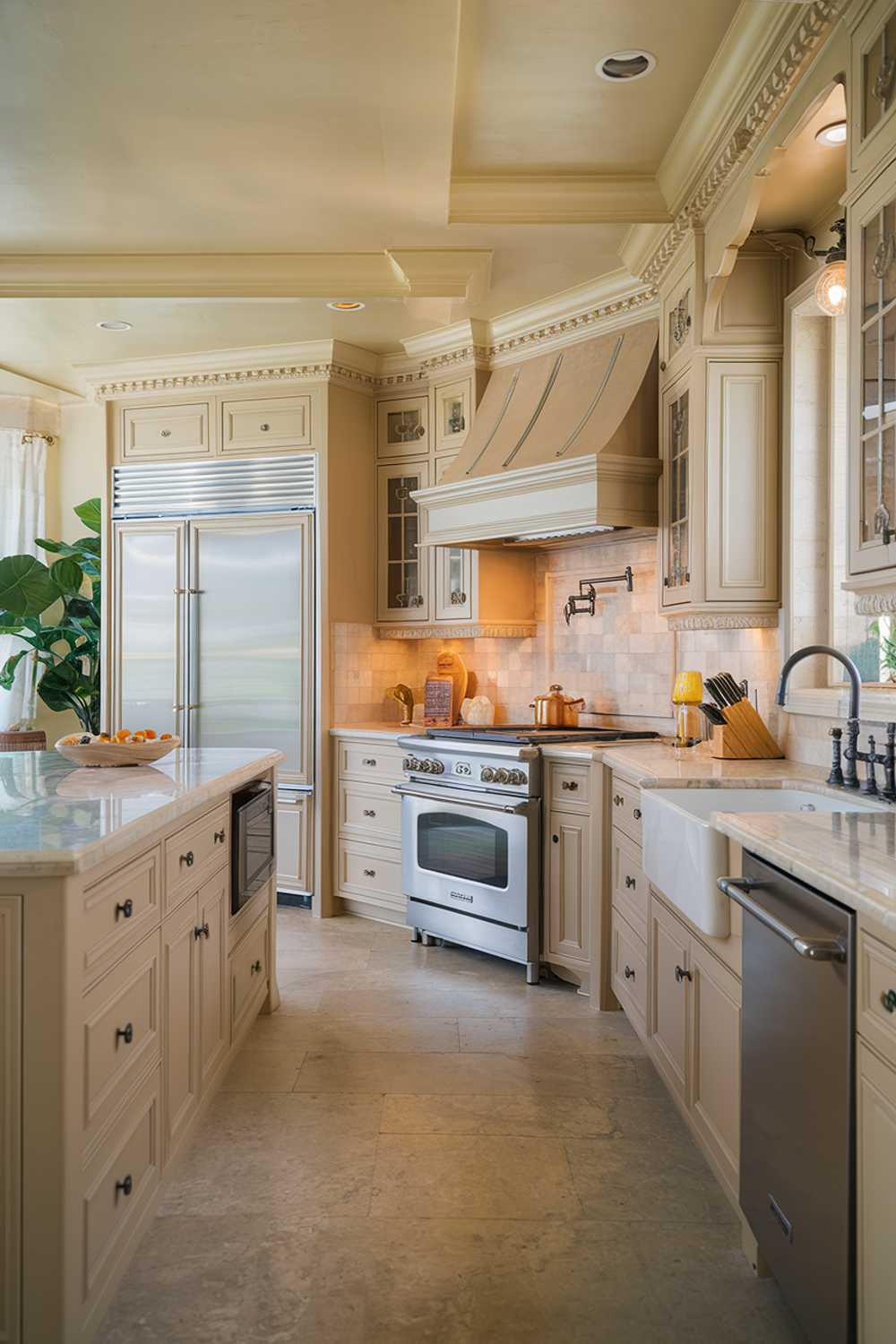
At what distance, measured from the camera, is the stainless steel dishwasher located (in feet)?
4.84

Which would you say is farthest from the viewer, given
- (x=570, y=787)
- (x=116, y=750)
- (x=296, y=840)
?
(x=296, y=840)

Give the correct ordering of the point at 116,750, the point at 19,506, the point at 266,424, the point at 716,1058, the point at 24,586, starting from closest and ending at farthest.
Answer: the point at 716,1058, the point at 116,750, the point at 266,424, the point at 24,586, the point at 19,506

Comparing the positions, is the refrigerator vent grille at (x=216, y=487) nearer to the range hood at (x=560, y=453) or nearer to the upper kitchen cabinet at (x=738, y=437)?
the range hood at (x=560, y=453)

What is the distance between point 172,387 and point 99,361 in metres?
0.42

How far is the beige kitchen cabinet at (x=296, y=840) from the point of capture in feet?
17.1

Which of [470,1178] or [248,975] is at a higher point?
[248,975]

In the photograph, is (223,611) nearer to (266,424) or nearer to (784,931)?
(266,424)

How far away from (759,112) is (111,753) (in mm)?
2627

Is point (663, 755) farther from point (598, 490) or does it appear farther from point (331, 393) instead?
point (331, 393)

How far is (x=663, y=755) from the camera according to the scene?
3.53 m

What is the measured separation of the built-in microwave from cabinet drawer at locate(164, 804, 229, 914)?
6 cm

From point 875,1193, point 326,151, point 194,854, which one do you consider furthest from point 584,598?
point 875,1193

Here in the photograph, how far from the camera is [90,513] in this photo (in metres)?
6.11

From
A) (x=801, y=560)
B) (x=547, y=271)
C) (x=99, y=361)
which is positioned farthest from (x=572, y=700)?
(x=99, y=361)
